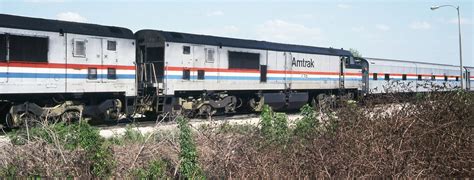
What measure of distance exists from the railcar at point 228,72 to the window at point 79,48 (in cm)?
279

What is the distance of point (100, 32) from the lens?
16.3 metres

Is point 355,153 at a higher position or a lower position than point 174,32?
lower

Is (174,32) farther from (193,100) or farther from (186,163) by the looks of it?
(186,163)

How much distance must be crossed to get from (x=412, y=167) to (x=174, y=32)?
13506mm

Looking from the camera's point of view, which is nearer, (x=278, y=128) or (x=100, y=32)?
(x=278, y=128)

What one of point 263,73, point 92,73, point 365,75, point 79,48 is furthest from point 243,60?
point 365,75

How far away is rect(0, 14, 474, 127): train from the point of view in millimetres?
14227

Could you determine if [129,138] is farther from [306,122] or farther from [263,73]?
[263,73]

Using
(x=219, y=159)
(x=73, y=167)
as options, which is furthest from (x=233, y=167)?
(x=73, y=167)

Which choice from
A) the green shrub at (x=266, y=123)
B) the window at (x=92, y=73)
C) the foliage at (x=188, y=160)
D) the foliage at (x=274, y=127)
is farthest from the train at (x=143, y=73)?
the foliage at (x=188, y=160)

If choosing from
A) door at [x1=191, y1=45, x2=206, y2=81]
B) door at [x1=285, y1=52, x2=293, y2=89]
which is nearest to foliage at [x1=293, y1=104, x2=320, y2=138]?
door at [x1=191, y1=45, x2=206, y2=81]

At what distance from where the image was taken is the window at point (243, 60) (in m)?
20.9

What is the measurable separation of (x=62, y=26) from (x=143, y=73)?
3901 mm

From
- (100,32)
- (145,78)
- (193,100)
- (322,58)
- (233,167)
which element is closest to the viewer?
(233,167)
